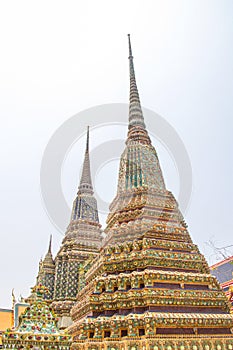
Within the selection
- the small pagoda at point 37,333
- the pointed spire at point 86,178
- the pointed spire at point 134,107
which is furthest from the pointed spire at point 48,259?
the small pagoda at point 37,333

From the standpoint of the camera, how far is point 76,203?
24438 millimetres

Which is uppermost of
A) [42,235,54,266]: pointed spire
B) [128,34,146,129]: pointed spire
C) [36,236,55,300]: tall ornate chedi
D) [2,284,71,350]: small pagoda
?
[128,34,146,129]: pointed spire

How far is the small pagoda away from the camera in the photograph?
6.28 m

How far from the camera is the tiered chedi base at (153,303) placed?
336 inches

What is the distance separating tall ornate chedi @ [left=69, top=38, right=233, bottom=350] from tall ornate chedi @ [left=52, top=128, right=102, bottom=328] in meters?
7.20

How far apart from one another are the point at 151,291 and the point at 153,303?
33 cm

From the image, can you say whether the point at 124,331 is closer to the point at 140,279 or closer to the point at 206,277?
the point at 140,279

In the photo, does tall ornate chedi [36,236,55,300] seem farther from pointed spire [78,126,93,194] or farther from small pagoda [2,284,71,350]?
small pagoda [2,284,71,350]

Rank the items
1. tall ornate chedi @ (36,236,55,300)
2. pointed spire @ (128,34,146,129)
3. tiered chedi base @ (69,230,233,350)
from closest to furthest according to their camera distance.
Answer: tiered chedi base @ (69,230,233,350), pointed spire @ (128,34,146,129), tall ornate chedi @ (36,236,55,300)

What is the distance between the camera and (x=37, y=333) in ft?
21.5

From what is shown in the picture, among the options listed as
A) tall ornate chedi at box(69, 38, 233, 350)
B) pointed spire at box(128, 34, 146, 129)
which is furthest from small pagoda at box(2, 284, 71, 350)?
pointed spire at box(128, 34, 146, 129)

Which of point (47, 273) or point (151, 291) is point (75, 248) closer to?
point (47, 273)

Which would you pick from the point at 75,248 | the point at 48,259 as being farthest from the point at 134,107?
the point at 48,259

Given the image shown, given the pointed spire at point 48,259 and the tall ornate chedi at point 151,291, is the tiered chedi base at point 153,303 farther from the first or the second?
the pointed spire at point 48,259
